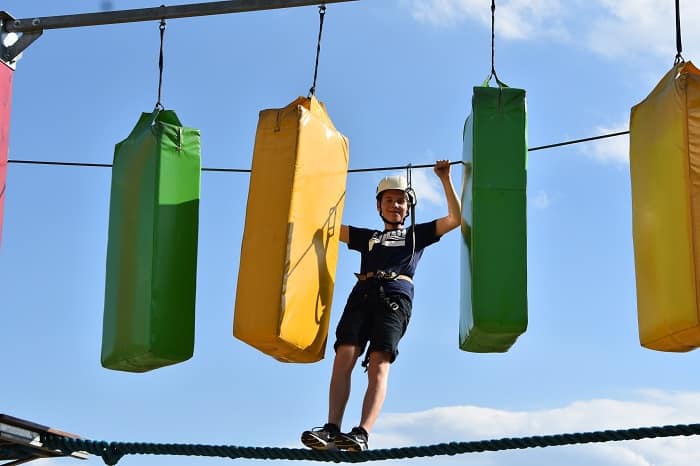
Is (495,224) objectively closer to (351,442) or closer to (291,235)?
(291,235)

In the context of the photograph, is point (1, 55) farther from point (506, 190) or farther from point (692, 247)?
point (692, 247)

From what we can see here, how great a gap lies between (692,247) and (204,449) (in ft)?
8.12

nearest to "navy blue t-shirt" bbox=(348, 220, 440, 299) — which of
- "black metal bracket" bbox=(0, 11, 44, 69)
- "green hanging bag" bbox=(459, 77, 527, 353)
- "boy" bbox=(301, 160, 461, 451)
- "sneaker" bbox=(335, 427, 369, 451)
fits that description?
"boy" bbox=(301, 160, 461, 451)

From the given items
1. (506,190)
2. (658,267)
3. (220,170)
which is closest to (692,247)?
(658,267)

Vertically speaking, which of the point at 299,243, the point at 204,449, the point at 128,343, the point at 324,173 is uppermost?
the point at 324,173

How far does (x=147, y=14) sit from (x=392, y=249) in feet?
6.37

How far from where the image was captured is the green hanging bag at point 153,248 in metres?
6.85

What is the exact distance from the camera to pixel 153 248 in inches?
272

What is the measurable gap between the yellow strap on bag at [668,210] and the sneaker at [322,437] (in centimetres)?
159

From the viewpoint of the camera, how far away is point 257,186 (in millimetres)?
6918

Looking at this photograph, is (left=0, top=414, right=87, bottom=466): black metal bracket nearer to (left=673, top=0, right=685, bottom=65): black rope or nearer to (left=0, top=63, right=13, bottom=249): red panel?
(left=0, top=63, right=13, bottom=249): red panel

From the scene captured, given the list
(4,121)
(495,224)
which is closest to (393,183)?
(495,224)

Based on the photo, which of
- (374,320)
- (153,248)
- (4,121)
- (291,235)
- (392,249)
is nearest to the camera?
(291,235)

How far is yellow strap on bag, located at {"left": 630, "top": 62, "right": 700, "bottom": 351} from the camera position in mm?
6094
